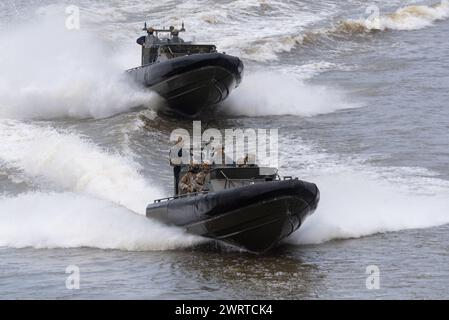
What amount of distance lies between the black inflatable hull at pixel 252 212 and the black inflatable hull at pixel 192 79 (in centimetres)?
1195

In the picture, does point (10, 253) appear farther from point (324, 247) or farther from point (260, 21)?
point (260, 21)

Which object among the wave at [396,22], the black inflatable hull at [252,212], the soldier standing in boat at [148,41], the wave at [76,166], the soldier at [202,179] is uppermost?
the wave at [396,22]

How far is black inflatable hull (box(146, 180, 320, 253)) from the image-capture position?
1764cm

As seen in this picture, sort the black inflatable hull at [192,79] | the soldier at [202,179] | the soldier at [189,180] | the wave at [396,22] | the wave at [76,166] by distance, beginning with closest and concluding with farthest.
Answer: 1. the soldier at [202,179]
2. the soldier at [189,180]
3. the wave at [76,166]
4. the black inflatable hull at [192,79]
5. the wave at [396,22]

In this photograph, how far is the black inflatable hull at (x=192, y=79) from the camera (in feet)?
99.8

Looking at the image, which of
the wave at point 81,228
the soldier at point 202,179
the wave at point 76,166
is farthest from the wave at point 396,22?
the soldier at point 202,179

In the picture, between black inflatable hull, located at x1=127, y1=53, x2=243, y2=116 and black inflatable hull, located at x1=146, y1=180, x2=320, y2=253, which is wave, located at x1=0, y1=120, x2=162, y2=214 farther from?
black inflatable hull, located at x1=127, y1=53, x2=243, y2=116

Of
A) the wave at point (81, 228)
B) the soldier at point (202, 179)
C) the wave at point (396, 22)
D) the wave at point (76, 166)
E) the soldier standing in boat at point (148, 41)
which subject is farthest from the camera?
the wave at point (396, 22)

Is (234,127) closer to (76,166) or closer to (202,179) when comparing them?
(76,166)

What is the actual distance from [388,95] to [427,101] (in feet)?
4.96

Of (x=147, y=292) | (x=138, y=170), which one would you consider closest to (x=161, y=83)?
(x=138, y=170)

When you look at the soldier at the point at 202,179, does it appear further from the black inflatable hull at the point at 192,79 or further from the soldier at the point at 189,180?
the black inflatable hull at the point at 192,79

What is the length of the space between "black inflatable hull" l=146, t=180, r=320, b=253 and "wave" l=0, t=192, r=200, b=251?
1.82 ft

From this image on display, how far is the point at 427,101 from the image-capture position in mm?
33125
